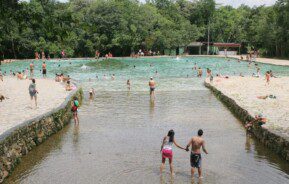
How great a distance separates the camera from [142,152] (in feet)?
44.2

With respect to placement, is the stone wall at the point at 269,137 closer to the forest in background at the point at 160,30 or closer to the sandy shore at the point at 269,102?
the sandy shore at the point at 269,102

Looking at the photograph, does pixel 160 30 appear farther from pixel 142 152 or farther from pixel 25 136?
pixel 25 136

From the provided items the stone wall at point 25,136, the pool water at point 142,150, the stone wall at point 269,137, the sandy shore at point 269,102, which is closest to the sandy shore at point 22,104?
the stone wall at point 25,136

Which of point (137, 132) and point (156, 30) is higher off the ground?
point (156, 30)

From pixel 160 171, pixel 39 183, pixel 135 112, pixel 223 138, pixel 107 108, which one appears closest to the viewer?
pixel 39 183

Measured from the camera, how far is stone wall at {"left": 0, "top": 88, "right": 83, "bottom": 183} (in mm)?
11023

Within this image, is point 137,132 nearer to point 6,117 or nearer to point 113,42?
point 6,117

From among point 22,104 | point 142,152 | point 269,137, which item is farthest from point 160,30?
point 142,152

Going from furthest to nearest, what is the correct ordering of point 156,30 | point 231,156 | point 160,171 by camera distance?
point 156,30 < point 231,156 < point 160,171

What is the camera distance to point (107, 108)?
74.2 feet

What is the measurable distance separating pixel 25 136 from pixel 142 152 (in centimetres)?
402

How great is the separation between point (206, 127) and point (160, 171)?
6.40 m

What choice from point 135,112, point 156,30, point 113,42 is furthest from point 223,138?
point 156,30

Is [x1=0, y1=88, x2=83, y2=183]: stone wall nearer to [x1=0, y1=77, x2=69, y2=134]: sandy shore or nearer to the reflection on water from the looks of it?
the reflection on water
